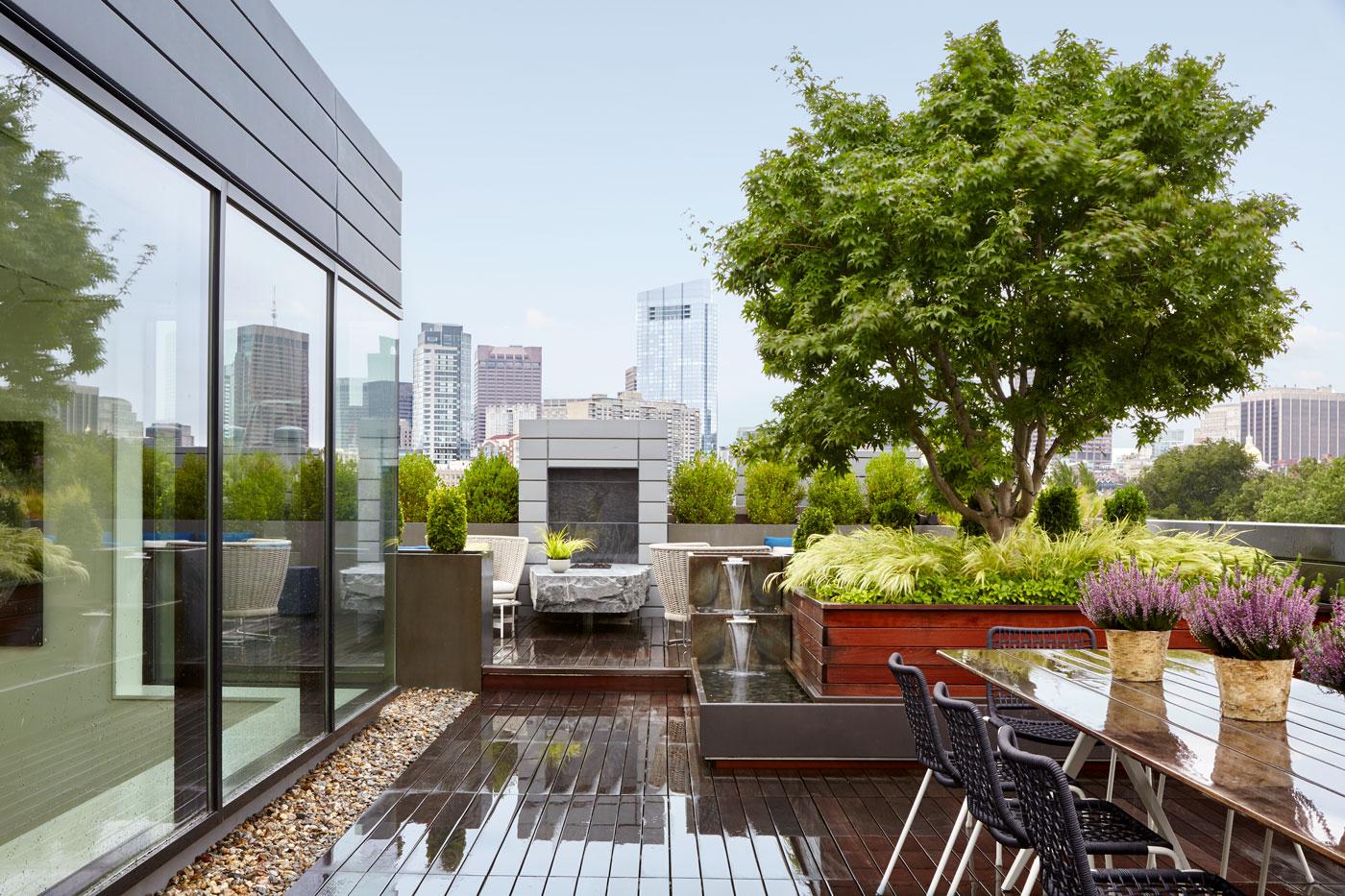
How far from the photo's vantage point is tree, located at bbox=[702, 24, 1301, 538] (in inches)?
215

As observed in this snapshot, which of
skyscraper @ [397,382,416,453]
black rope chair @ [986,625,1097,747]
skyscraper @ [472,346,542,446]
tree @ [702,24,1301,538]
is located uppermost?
skyscraper @ [472,346,542,446]

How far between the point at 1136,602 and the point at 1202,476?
13783 millimetres

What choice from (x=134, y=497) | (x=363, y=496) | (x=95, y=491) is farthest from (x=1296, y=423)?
(x=95, y=491)

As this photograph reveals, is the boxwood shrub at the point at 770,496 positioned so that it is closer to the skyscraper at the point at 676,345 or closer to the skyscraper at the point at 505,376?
the skyscraper at the point at 505,376

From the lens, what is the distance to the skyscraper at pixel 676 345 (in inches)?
1682

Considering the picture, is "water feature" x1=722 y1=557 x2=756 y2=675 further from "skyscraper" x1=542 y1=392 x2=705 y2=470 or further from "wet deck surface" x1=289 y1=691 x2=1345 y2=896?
"skyscraper" x1=542 y1=392 x2=705 y2=470

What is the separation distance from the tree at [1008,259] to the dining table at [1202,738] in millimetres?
2367

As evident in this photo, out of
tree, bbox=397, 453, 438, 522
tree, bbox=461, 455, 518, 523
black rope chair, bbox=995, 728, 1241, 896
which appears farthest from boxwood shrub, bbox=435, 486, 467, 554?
black rope chair, bbox=995, 728, 1241, 896

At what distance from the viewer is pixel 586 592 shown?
9117mm

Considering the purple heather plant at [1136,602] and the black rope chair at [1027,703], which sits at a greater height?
the purple heather plant at [1136,602]

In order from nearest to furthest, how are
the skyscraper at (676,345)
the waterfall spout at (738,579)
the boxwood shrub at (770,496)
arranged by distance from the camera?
the waterfall spout at (738,579) < the boxwood shrub at (770,496) < the skyscraper at (676,345)

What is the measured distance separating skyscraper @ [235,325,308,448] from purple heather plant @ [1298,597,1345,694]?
3.94m

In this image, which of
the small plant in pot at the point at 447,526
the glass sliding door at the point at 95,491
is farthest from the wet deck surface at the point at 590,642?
the glass sliding door at the point at 95,491

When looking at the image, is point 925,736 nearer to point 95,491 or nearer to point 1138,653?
point 1138,653
